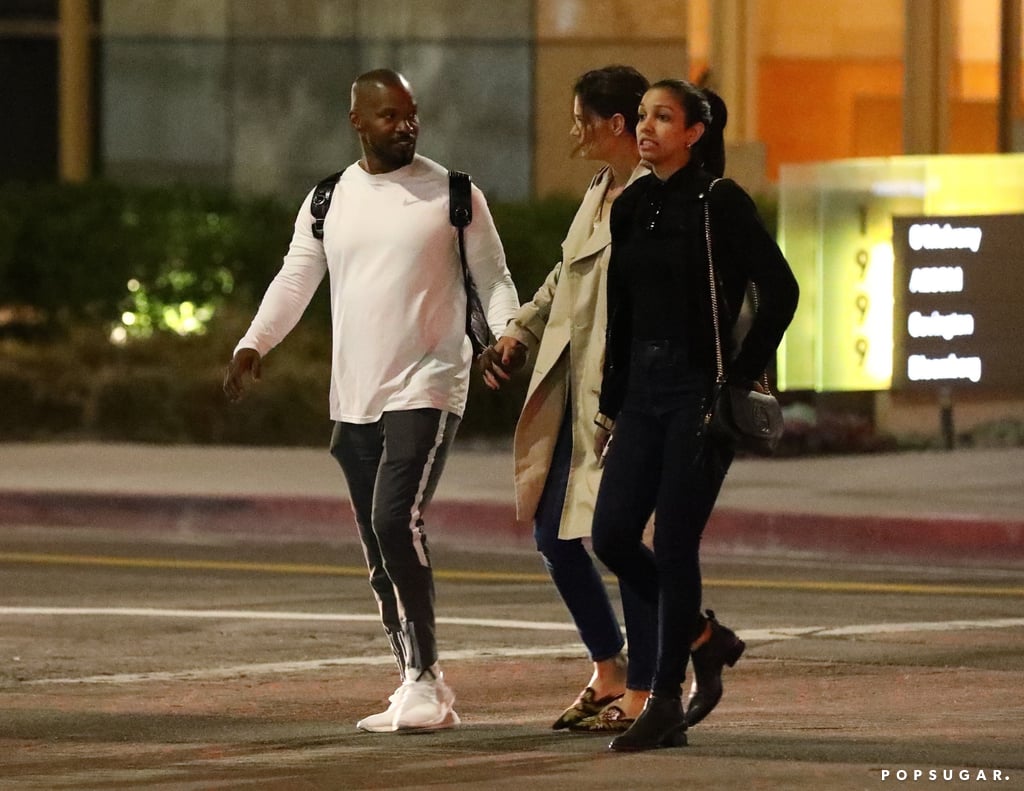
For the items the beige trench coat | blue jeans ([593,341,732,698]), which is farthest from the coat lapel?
blue jeans ([593,341,732,698])

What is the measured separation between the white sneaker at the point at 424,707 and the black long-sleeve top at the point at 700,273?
1.30m

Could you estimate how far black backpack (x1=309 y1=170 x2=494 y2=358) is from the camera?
26.2ft

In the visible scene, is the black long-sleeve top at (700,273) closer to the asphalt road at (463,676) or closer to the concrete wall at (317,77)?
the asphalt road at (463,676)

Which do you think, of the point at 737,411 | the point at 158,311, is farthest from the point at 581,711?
the point at 158,311

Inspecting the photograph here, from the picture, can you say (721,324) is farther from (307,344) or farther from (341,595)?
(307,344)

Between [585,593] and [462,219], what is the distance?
1.16 m

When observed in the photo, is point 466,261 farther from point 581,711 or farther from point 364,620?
point 364,620

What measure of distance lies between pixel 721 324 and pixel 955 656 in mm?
2918

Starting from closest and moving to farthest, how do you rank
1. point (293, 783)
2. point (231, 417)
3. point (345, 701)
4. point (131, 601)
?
1. point (293, 783)
2. point (345, 701)
3. point (131, 601)
4. point (231, 417)

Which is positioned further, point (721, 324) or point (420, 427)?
point (420, 427)

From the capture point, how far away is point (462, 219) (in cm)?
799

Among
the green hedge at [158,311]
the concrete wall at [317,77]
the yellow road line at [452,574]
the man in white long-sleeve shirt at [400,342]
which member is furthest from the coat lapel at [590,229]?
the concrete wall at [317,77]

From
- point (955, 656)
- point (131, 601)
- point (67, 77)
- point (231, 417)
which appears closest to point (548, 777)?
point (955, 656)

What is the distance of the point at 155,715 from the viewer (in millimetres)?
8430
